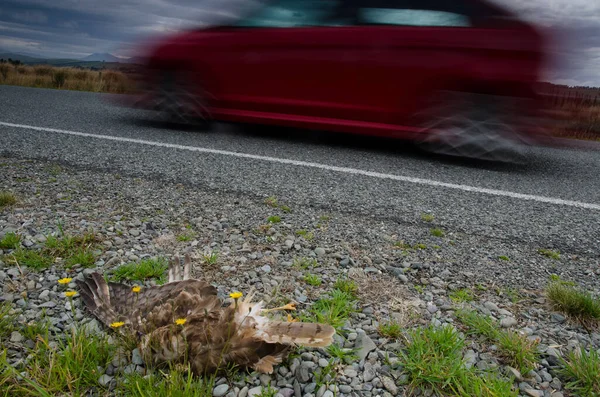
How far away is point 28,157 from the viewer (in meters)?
3.51

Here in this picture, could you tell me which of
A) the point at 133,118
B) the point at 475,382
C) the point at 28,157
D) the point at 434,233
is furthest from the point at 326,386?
the point at 133,118

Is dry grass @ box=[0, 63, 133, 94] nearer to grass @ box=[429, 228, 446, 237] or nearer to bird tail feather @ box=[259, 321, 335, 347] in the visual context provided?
grass @ box=[429, 228, 446, 237]

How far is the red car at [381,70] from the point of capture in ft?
13.1

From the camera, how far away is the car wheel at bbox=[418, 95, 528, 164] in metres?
4.09

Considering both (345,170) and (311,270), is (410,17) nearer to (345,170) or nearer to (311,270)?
(345,170)

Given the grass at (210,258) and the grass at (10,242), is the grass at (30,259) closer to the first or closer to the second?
the grass at (10,242)

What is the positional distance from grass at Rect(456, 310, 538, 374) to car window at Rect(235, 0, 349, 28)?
3.54m

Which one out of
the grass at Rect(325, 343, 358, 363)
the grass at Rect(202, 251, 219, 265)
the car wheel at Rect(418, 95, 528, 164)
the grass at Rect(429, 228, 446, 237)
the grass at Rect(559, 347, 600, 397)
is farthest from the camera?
the car wheel at Rect(418, 95, 528, 164)

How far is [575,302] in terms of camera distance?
1736mm

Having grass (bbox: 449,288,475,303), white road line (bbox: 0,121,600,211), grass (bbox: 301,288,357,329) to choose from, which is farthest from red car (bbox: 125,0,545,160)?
grass (bbox: 301,288,357,329)

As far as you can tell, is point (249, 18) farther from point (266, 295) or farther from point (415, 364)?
point (415, 364)

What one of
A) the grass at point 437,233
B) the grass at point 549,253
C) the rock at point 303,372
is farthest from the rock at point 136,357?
the grass at point 549,253

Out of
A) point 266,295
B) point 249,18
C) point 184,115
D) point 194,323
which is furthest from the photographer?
point 184,115

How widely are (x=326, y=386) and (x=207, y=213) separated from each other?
1.46 metres
